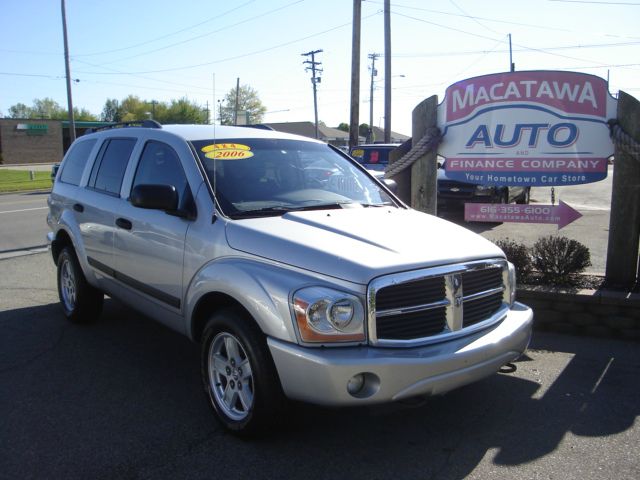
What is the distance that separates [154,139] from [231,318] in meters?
1.92

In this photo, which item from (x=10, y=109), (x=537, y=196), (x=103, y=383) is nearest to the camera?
(x=103, y=383)

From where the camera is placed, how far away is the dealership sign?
18.9 ft

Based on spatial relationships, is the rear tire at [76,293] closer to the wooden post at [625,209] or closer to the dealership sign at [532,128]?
the dealership sign at [532,128]

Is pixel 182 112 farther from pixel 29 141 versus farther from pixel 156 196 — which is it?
pixel 156 196

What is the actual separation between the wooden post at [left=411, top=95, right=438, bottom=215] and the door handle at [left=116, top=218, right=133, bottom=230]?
3533 mm

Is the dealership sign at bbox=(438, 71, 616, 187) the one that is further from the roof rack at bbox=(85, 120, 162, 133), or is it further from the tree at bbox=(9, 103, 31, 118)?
the tree at bbox=(9, 103, 31, 118)

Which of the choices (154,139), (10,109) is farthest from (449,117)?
(10,109)

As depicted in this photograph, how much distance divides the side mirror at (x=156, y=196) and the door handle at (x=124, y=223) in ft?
2.26

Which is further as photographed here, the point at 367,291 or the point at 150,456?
the point at 150,456

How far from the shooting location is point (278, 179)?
14.1ft

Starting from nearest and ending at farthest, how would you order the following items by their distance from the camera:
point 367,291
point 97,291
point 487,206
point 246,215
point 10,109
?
point 367,291 → point 246,215 → point 97,291 → point 487,206 → point 10,109

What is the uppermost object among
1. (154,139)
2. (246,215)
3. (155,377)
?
(154,139)

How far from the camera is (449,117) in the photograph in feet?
21.5

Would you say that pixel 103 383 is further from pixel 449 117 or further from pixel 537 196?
pixel 537 196
